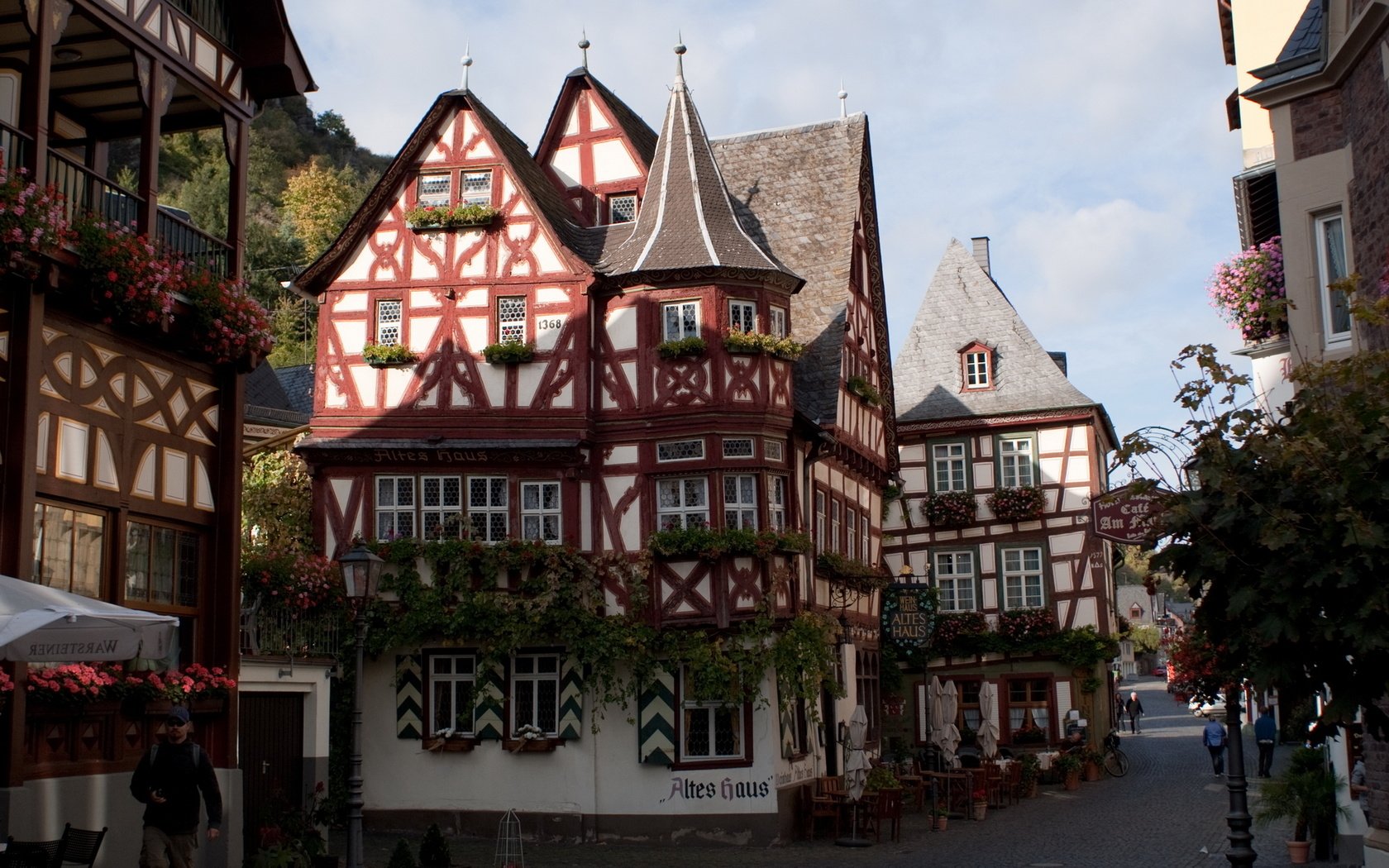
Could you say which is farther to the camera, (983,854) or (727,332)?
(727,332)

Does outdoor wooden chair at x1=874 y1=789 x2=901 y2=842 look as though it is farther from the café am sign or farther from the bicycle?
the bicycle

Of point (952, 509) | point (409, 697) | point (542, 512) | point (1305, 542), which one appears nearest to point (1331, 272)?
point (1305, 542)

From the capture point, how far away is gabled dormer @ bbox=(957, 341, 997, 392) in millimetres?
37469

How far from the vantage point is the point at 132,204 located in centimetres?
1642

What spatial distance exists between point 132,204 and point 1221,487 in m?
11.9

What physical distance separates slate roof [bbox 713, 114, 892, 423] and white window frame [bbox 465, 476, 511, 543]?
5.83 meters

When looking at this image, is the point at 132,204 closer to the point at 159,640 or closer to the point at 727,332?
the point at 159,640

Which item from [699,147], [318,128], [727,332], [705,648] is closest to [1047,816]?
[705,648]

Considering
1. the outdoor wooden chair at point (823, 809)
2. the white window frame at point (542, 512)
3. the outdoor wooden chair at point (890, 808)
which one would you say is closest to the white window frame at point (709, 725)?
the outdoor wooden chair at point (823, 809)

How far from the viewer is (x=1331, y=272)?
15.8 metres

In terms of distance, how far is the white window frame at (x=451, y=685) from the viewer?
23.8 m

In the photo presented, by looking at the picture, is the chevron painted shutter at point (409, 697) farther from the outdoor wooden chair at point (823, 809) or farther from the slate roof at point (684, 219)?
the slate roof at point (684, 219)

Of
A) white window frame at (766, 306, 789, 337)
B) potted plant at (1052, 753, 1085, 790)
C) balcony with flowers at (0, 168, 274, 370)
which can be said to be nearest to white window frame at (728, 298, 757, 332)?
white window frame at (766, 306, 789, 337)

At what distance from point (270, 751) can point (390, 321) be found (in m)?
7.78
